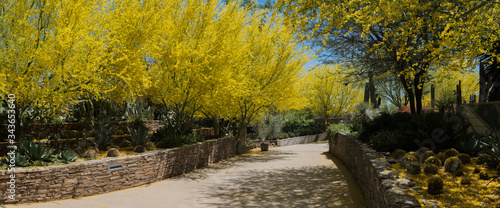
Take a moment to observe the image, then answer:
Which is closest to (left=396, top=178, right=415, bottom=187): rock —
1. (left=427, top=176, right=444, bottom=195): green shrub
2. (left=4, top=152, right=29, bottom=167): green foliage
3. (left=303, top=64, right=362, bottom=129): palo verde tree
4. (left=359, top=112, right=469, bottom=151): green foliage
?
(left=427, top=176, right=444, bottom=195): green shrub

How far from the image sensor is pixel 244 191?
310 inches

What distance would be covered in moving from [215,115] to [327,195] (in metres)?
9.26

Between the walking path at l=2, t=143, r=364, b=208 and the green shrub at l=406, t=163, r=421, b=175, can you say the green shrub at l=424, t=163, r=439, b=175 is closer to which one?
the green shrub at l=406, t=163, r=421, b=175

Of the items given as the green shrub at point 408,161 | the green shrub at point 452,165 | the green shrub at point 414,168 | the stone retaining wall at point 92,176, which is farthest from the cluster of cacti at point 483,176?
the stone retaining wall at point 92,176

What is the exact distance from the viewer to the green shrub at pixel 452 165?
5668 millimetres

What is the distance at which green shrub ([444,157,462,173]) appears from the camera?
18.6ft

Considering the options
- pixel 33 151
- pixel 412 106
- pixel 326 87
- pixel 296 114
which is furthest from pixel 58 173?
pixel 296 114

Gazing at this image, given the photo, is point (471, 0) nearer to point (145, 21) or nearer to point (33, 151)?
point (145, 21)

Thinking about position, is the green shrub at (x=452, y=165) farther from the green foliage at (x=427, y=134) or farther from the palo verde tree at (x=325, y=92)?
the palo verde tree at (x=325, y=92)

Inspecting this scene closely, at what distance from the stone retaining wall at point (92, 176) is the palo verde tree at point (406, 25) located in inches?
198

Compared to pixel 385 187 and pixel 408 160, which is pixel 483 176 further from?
pixel 385 187

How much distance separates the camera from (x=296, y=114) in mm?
32938

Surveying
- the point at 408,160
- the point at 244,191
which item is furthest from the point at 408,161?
the point at 244,191

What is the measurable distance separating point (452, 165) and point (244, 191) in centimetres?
420
